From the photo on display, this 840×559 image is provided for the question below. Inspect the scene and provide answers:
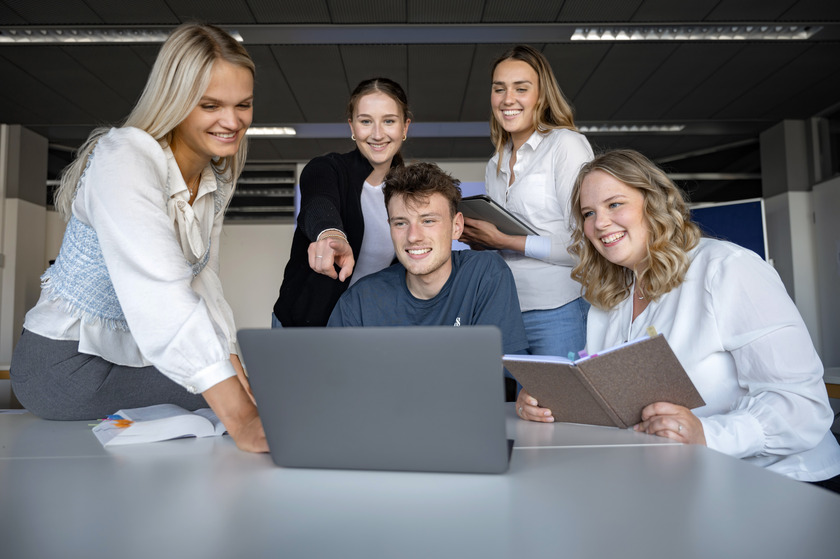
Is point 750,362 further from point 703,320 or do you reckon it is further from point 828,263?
point 828,263

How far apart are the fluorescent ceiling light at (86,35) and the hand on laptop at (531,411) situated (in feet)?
15.0

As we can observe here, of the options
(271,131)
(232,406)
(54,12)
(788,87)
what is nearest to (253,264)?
(271,131)

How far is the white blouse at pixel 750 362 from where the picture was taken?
48.5 inches

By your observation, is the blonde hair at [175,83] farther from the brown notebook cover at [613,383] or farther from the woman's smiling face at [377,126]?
the brown notebook cover at [613,383]

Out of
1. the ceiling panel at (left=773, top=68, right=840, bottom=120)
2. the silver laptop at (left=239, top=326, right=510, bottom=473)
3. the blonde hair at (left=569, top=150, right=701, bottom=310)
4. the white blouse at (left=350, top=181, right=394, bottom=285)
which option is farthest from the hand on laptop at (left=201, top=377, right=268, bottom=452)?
the ceiling panel at (left=773, top=68, right=840, bottom=120)

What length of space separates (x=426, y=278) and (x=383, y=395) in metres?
1.10

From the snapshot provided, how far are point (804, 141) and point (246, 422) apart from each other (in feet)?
26.0

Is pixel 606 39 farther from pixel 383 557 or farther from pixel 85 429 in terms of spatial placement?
pixel 383 557

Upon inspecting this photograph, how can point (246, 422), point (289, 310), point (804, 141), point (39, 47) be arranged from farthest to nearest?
1. point (804, 141)
2. point (39, 47)
3. point (289, 310)
4. point (246, 422)

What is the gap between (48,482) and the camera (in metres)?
0.83

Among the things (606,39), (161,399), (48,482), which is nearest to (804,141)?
(606,39)

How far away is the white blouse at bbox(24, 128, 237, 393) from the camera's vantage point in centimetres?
106

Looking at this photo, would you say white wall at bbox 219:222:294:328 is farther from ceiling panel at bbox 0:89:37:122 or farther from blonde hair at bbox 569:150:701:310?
blonde hair at bbox 569:150:701:310

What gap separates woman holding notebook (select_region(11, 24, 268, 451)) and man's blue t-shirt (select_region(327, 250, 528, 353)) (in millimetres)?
409
